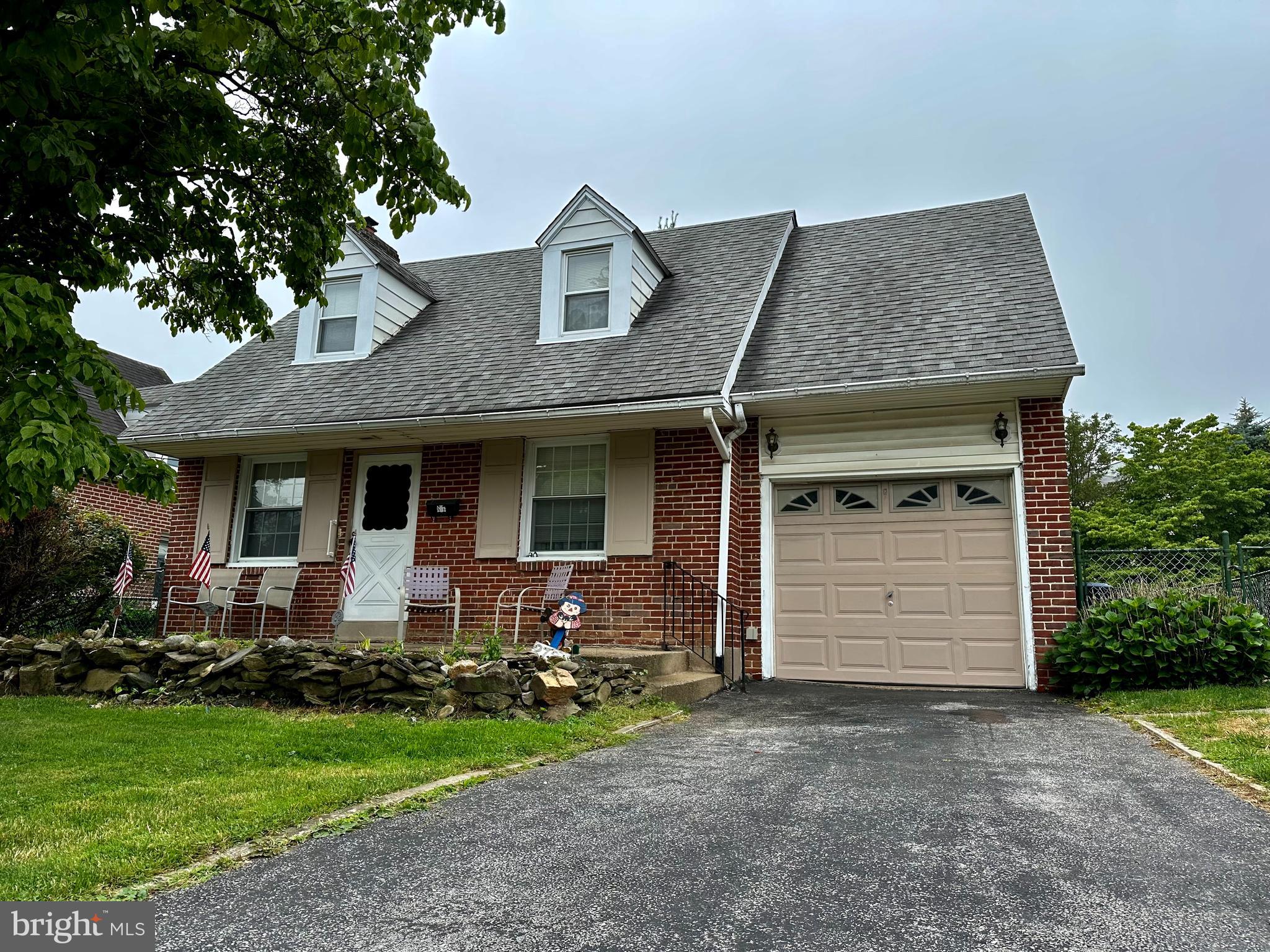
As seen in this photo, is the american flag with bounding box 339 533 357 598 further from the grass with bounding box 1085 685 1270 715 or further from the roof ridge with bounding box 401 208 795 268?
the grass with bounding box 1085 685 1270 715

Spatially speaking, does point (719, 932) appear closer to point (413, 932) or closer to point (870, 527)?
point (413, 932)

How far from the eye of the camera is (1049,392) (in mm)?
8758

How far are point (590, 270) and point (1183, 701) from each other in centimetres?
817

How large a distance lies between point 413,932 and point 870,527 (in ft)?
25.5

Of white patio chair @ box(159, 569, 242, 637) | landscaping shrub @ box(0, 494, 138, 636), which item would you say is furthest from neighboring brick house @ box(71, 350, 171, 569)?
white patio chair @ box(159, 569, 242, 637)

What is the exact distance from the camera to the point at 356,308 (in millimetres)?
12320

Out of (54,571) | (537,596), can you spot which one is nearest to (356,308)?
(54,571)

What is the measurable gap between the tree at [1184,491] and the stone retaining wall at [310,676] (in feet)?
74.3

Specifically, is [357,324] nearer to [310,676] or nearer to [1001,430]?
[310,676]

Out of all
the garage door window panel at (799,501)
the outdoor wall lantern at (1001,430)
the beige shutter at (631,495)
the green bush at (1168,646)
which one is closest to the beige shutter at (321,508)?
the beige shutter at (631,495)

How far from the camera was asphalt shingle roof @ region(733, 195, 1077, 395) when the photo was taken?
8.93m

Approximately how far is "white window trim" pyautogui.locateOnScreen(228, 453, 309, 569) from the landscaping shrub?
212 centimetres

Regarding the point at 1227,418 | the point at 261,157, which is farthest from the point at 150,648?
the point at 1227,418

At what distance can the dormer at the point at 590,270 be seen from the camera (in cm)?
1091
